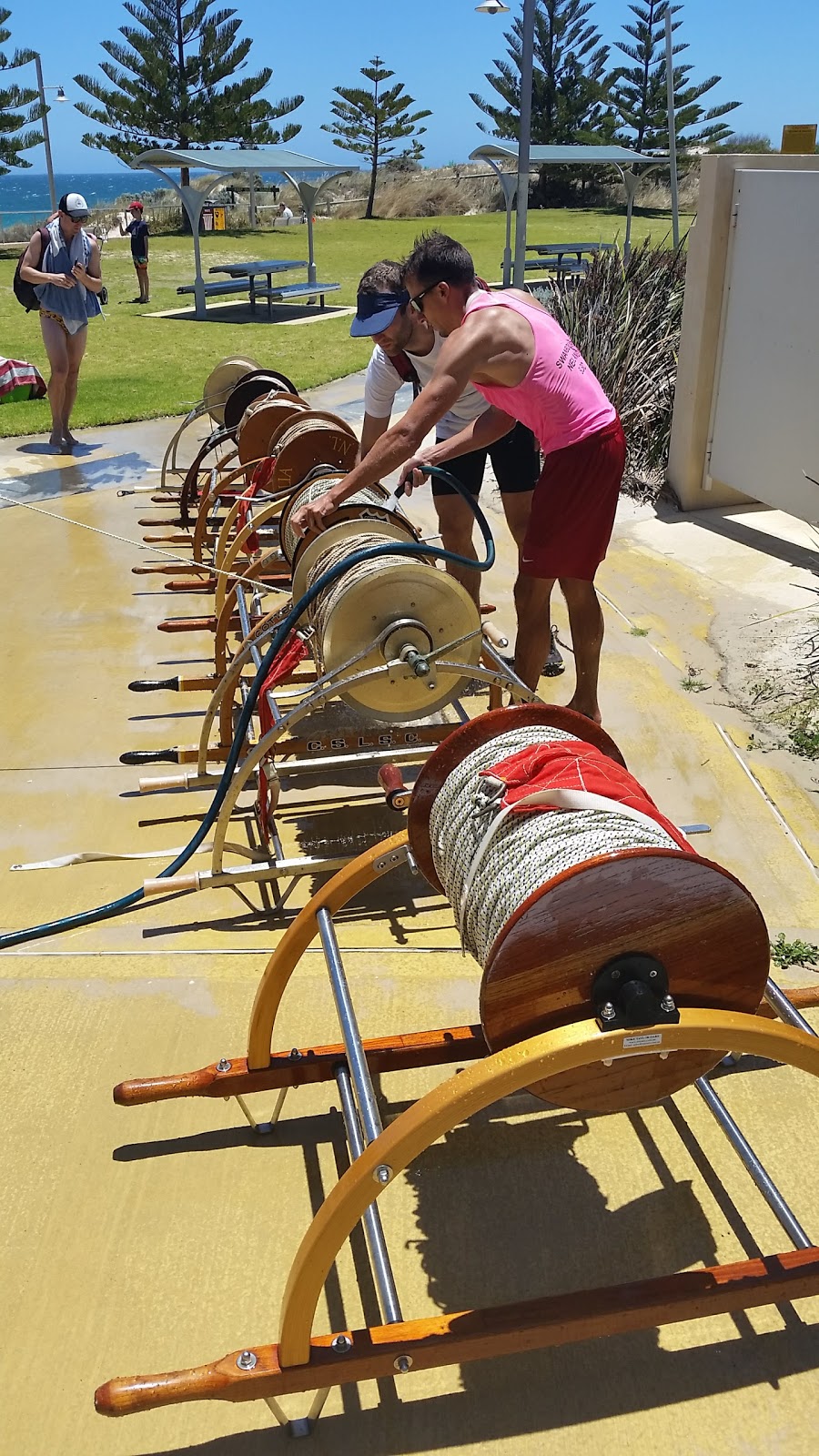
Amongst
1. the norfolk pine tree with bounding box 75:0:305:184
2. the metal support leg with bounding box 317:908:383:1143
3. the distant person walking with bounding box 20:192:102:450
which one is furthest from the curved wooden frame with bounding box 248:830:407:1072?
the norfolk pine tree with bounding box 75:0:305:184

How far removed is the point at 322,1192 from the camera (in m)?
2.52

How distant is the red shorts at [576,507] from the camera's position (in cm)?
399

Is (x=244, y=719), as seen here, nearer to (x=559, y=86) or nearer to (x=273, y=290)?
(x=273, y=290)

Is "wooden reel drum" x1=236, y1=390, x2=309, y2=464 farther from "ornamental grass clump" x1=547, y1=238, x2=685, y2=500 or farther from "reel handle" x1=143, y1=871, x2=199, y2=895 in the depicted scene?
"reel handle" x1=143, y1=871, x2=199, y2=895

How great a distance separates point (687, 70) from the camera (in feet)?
156

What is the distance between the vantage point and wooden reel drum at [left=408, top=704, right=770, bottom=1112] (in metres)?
1.90

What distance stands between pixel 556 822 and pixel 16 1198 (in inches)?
58.7

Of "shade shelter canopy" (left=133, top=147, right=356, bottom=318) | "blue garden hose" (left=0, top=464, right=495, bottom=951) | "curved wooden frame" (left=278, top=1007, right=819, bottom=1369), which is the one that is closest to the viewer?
"curved wooden frame" (left=278, top=1007, right=819, bottom=1369)

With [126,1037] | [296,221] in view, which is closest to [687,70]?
[296,221]

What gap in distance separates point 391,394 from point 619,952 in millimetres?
3628

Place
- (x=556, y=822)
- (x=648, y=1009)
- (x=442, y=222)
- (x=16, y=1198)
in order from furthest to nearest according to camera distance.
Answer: (x=442, y=222) → (x=16, y=1198) → (x=556, y=822) → (x=648, y=1009)

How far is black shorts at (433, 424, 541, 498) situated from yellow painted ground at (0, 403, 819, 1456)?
1809mm

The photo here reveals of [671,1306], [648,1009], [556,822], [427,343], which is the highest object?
[427,343]

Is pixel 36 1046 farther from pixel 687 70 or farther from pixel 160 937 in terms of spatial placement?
pixel 687 70
